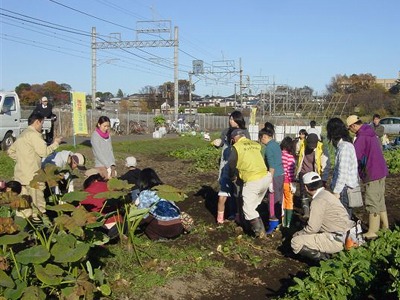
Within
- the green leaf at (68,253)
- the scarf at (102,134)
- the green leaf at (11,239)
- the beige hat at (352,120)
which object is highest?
the beige hat at (352,120)

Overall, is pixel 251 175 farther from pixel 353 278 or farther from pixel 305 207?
pixel 353 278

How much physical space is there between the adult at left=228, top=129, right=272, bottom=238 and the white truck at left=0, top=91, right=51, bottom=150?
12128 mm

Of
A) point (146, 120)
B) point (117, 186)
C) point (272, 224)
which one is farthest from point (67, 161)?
point (146, 120)

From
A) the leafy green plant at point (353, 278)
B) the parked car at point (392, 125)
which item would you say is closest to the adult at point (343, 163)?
the leafy green plant at point (353, 278)

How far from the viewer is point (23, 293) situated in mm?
4133

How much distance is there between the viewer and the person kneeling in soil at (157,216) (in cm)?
674

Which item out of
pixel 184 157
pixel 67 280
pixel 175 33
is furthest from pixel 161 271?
pixel 175 33

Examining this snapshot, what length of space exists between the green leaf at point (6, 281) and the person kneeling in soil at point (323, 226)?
3.53 metres

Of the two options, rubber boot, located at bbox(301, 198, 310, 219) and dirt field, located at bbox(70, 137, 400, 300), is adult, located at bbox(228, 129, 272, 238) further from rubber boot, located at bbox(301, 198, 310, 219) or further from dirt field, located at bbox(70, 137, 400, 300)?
rubber boot, located at bbox(301, 198, 310, 219)

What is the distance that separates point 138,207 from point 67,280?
7.16 feet

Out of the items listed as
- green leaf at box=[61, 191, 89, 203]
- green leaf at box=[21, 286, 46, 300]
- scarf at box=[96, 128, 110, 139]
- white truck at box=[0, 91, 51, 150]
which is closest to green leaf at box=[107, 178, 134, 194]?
green leaf at box=[61, 191, 89, 203]

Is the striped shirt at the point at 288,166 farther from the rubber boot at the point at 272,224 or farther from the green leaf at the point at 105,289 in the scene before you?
the green leaf at the point at 105,289

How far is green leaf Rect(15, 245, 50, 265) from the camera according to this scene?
425 centimetres

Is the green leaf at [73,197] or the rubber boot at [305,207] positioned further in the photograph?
the rubber boot at [305,207]
